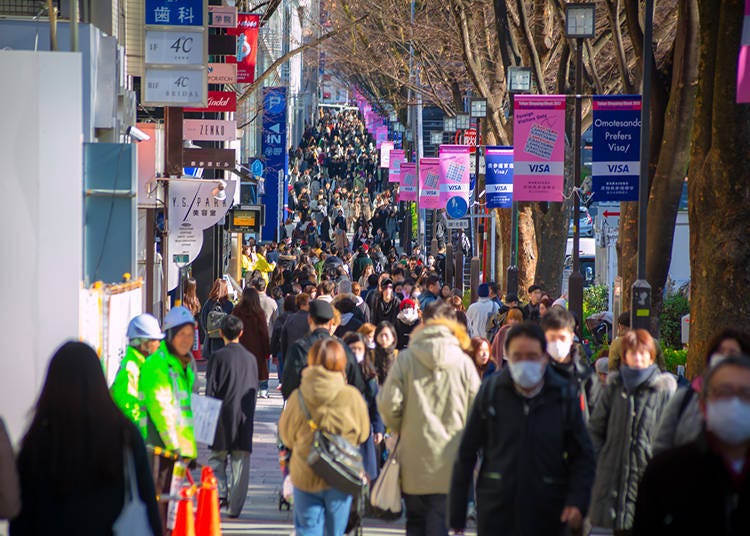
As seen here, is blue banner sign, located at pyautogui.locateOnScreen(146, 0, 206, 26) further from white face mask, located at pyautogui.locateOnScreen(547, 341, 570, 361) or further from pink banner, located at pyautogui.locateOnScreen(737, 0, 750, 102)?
white face mask, located at pyautogui.locateOnScreen(547, 341, 570, 361)

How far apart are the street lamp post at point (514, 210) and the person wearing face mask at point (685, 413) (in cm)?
1387

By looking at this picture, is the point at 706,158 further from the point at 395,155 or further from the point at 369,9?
the point at 395,155

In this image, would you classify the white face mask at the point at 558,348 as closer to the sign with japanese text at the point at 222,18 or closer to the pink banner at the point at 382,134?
the sign with japanese text at the point at 222,18

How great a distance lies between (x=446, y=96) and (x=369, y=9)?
13270 millimetres

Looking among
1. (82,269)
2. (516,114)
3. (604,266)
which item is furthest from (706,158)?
(604,266)

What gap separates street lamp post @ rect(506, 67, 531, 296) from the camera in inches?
960

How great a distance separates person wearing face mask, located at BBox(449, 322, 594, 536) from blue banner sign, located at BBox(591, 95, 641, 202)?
11.0m

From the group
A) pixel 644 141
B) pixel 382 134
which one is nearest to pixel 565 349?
pixel 644 141

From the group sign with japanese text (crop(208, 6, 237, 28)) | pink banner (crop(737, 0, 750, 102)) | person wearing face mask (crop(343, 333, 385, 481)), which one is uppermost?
sign with japanese text (crop(208, 6, 237, 28))

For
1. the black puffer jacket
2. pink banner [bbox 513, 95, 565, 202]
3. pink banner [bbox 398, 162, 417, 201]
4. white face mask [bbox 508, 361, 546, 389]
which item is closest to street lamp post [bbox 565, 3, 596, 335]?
pink banner [bbox 513, 95, 565, 202]

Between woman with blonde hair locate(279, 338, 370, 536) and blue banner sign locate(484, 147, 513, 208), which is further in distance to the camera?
blue banner sign locate(484, 147, 513, 208)

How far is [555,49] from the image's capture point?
31.8 metres

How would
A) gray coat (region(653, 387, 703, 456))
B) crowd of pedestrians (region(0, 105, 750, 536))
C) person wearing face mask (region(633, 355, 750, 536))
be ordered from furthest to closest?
gray coat (region(653, 387, 703, 456)) < crowd of pedestrians (region(0, 105, 750, 536)) < person wearing face mask (region(633, 355, 750, 536))

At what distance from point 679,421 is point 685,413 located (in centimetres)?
5
